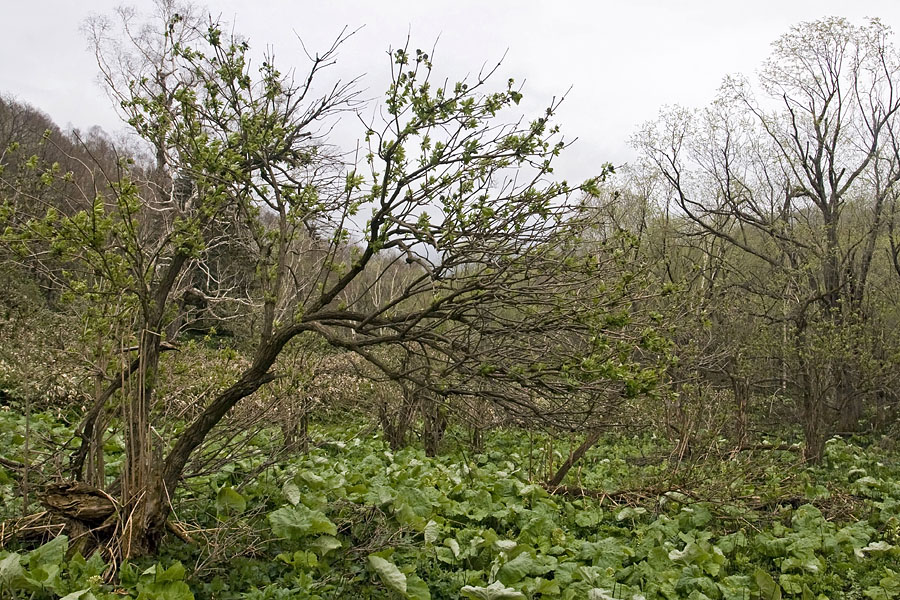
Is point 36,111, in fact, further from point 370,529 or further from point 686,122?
point 370,529

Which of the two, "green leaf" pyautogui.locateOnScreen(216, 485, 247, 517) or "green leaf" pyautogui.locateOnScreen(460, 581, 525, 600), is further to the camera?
"green leaf" pyautogui.locateOnScreen(216, 485, 247, 517)

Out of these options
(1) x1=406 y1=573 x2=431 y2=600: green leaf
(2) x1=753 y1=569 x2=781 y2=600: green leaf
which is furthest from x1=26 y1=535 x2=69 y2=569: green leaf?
(2) x1=753 y1=569 x2=781 y2=600: green leaf

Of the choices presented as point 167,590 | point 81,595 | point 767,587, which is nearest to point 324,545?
point 167,590

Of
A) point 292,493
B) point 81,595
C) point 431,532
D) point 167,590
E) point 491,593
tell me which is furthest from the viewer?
point 292,493

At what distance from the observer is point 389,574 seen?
3.98 metres

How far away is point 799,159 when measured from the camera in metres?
16.8

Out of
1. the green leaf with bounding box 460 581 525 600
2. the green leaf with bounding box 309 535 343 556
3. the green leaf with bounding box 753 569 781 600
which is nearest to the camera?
the green leaf with bounding box 460 581 525 600

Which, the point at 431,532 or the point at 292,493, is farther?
the point at 292,493

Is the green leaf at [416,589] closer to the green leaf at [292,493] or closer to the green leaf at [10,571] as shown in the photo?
the green leaf at [292,493]

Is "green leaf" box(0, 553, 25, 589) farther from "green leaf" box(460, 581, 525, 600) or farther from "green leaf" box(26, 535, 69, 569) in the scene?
"green leaf" box(460, 581, 525, 600)

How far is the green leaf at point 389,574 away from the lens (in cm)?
395

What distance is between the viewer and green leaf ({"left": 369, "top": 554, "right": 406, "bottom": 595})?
3953 mm

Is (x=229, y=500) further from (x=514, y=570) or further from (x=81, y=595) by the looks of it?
(x=514, y=570)

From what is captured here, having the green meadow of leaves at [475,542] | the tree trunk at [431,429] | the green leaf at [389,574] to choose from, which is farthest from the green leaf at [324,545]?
the tree trunk at [431,429]
